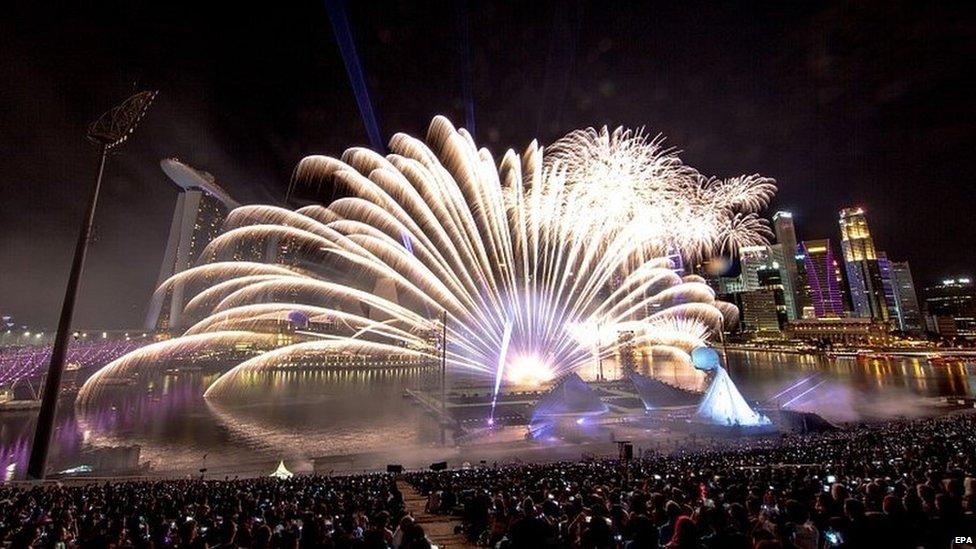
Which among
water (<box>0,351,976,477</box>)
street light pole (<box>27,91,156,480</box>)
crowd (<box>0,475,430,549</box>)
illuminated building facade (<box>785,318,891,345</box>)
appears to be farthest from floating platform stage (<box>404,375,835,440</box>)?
illuminated building facade (<box>785,318,891,345</box>)

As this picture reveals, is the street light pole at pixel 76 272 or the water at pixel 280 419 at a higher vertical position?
the street light pole at pixel 76 272

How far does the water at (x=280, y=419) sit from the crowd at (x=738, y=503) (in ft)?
56.6

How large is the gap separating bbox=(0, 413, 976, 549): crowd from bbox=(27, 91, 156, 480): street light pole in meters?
4.06

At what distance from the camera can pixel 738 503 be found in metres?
6.34

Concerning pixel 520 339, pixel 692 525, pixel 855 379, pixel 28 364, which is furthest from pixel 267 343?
pixel 692 525

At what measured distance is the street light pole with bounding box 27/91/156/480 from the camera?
1950 cm

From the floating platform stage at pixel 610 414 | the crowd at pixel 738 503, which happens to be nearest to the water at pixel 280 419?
the floating platform stage at pixel 610 414

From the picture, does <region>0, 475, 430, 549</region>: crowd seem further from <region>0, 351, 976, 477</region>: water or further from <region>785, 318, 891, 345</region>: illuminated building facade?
<region>785, 318, 891, 345</region>: illuminated building facade

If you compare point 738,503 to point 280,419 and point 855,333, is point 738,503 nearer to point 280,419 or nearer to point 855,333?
point 280,419

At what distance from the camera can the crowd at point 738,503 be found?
4.08 metres

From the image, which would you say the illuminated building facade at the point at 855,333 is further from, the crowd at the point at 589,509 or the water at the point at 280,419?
the crowd at the point at 589,509

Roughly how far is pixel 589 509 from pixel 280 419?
4894 centimetres

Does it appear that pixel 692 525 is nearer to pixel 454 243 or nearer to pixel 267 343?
pixel 454 243

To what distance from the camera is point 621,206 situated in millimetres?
30469
